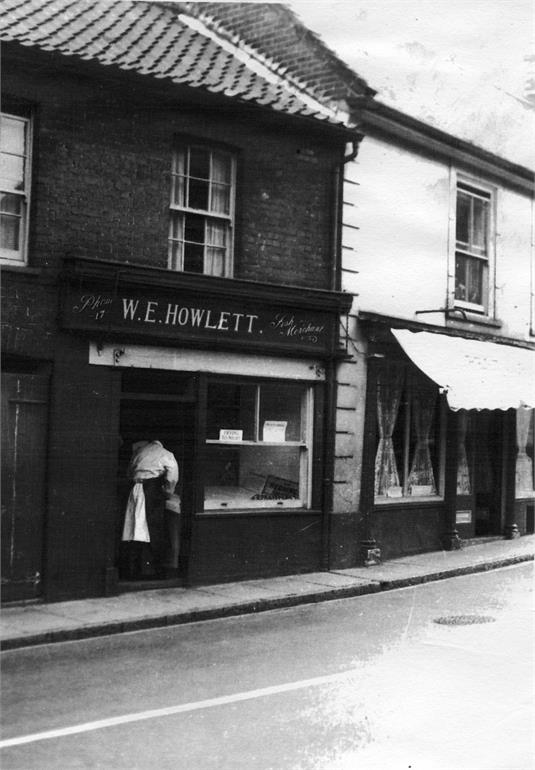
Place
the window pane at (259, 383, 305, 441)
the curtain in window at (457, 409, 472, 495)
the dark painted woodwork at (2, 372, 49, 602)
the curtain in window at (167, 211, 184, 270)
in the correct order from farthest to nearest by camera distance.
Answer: the curtain in window at (457, 409, 472, 495)
the window pane at (259, 383, 305, 441)
the curtain in window at (167, 211, 184, 270)
the dark painted woodwork at (2, 372, 49, 602)

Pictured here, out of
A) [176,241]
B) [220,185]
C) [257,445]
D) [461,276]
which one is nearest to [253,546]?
[257,445]

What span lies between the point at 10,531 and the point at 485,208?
9.48 metres

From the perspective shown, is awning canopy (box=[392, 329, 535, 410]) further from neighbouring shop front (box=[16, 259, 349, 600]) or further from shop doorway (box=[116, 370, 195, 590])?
shop doorway (box=[116, 370, 195, 590])

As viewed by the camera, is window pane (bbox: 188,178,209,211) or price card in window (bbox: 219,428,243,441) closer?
window pane (bbox: 188,178,209,211)

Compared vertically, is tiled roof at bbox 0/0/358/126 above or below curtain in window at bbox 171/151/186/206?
above

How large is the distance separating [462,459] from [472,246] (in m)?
3.74

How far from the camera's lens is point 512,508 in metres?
16.8

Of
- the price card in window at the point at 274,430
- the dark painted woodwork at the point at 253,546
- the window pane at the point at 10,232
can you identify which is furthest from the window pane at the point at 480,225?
the window pane at the point at 10,232

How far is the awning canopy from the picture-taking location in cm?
1329

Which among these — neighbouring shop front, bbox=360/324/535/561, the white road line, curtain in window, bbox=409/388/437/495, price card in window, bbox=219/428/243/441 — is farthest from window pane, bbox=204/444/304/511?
the white road line

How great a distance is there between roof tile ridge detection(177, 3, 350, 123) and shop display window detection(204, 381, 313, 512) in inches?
162

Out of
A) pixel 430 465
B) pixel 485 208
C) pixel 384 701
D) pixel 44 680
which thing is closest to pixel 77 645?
pixel 44 680

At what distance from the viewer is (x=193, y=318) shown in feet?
36.8

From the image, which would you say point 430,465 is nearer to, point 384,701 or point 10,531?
point 10,531
